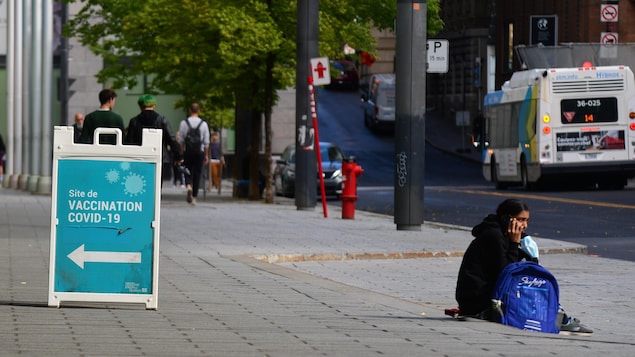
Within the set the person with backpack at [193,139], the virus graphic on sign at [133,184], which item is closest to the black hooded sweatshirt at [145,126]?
the virus graphic on sign at [133,184]

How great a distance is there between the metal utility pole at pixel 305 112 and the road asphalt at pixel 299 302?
7.60m

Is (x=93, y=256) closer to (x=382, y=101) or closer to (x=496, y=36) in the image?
(x=496, y=36)

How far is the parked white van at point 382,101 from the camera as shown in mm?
81562

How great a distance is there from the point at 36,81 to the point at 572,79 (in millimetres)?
14009

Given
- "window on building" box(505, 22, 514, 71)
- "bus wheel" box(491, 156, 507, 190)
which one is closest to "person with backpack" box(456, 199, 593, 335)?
"bus wheel" box(491, 156, 507, 190)

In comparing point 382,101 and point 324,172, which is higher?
point 382,101

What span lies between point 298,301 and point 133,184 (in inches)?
66.7

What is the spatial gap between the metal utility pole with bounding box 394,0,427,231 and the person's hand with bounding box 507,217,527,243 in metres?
12.5

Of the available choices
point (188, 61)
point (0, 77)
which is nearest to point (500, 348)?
point (188, 61)

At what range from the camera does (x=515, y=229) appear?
36.0ft

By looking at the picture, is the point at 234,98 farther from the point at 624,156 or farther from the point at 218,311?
the point at 218,311

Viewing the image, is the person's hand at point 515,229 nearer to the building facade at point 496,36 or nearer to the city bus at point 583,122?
the city bus at point 583,122

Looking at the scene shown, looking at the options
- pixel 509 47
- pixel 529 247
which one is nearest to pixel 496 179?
pixel 509 47

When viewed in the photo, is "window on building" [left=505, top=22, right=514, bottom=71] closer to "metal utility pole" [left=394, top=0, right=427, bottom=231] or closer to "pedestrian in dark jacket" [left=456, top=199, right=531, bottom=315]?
"metal utility pole" [left=394, top=0, right=427, bottom=231]
